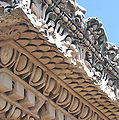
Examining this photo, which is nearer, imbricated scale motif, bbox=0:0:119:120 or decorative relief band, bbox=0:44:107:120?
imbricated scale motif, bbox=0:0:119:120

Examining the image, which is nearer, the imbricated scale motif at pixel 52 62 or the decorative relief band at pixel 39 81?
the imbricated scale motif at pixel 52 62

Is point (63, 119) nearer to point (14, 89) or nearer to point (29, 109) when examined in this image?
point (29, 109)

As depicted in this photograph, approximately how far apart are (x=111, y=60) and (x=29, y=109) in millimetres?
1303

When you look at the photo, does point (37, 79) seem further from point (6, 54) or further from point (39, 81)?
point (6, 54)

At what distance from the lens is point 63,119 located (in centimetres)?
323

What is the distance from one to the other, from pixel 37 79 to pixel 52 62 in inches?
7.6

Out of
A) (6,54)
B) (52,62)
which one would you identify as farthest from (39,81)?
(6,54)

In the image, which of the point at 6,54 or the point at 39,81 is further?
the point at 39,81

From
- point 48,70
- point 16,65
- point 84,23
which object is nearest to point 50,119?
point 48,70

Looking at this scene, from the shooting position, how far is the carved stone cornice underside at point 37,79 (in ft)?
8.61

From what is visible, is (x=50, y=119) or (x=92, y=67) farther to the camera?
(x=92, y=67)

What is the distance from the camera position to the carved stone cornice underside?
2.62m

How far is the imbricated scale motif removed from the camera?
101 inches

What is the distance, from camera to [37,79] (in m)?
2.90
